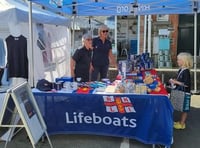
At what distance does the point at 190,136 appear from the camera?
531 cm

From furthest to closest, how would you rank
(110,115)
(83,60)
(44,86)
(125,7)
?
(125,7) → (83,60) → (44,86) → (110,115)

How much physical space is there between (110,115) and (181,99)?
1.33m

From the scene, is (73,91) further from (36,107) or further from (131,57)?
(131,57)

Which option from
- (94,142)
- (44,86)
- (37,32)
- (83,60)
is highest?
(37,32)

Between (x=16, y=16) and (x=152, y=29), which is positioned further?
(x=152, y=29)

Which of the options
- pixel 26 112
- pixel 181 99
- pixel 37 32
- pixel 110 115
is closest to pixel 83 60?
pixel 37 32

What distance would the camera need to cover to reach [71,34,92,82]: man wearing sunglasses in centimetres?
605

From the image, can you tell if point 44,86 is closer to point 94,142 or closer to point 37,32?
point 94,142

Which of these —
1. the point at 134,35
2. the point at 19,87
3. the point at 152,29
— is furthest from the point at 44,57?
the point at 134,35

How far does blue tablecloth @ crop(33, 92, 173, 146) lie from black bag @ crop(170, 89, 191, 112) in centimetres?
92

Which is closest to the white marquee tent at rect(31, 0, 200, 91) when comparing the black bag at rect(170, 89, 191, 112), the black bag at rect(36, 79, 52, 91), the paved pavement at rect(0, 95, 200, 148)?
the black bag at rect(170, 89, 191, 112)

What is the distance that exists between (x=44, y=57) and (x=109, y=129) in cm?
323

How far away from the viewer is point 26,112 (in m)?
4.20

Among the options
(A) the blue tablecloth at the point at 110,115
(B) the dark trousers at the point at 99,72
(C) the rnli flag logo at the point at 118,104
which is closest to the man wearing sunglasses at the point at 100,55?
(B) the dark trousers at the point at 99,72
